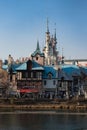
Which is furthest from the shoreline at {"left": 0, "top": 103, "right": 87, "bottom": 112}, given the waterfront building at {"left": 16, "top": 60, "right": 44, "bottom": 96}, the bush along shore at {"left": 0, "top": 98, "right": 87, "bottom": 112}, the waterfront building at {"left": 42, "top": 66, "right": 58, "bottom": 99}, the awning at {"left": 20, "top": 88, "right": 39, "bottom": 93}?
the waterfront building at {"left": 42, "top": 66, "right": 58, "bottom": 99}

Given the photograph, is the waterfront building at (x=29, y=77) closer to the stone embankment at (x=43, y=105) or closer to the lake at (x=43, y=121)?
the stone embankment at (x=43, y=105)

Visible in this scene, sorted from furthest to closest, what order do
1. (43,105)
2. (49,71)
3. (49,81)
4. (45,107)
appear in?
1. (49,81)
2. (49,71)
3. (43,105)
4. (45,107)

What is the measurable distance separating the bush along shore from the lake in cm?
1413

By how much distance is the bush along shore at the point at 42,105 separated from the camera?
Answer: 103562mm

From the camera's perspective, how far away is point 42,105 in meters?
106

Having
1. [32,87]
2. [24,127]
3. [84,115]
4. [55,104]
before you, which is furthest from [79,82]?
[24,127]

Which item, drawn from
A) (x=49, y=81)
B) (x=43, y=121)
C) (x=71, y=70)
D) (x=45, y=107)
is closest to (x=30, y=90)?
(x=49, y=81)

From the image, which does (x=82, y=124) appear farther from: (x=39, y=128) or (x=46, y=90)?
(x=46, y=90)

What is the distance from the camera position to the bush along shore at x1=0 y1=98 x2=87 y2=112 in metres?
104

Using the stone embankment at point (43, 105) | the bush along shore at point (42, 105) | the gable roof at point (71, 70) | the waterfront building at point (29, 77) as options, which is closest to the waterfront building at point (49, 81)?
the waterfront building at point (29, 77)

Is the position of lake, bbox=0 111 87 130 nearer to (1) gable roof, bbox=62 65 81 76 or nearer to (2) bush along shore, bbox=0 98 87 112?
(2) bush along shore, bbox=0 98 87 112

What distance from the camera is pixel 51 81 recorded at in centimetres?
13000

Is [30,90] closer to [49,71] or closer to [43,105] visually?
[49,71]

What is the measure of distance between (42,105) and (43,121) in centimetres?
2900
